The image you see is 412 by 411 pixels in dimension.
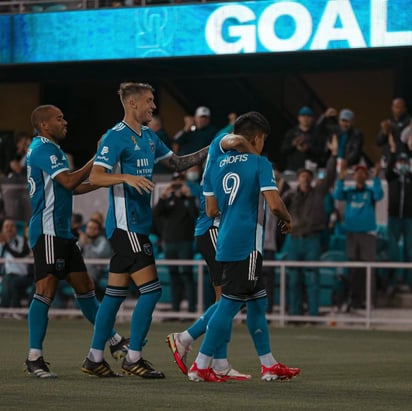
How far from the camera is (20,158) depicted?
23.6 m

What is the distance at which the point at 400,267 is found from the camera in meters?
17.9

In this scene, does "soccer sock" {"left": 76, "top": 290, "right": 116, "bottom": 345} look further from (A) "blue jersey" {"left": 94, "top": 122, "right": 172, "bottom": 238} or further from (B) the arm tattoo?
(B) the arm tattoo

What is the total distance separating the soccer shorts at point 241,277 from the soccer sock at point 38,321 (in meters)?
1.63

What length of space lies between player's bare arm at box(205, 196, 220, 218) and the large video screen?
414 inches

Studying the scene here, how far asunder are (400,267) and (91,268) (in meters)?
4.67

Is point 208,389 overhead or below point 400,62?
below

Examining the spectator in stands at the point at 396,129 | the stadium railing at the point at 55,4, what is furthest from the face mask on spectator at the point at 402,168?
the stadium railing at the point at 55,4

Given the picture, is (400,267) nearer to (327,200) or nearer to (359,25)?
(327,200)

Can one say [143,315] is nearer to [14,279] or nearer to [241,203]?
[241,203]

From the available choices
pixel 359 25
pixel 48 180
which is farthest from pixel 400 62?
pixel 48 180

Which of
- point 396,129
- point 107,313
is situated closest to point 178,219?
point 396,129

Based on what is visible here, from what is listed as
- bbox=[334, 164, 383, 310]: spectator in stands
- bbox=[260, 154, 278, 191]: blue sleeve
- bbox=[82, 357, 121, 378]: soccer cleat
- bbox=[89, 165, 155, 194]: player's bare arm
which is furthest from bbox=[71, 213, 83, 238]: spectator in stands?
bbox=[260, 154, 278, 191]: blue sleeve

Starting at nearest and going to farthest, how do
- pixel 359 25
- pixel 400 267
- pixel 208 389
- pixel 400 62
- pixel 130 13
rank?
pixel 208 389 → pixel 400 267 → pixel 359 25 → pixel 130 13 → pixel 400 62

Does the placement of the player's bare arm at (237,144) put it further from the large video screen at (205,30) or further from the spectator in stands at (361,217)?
the large video screen at (205,30)
